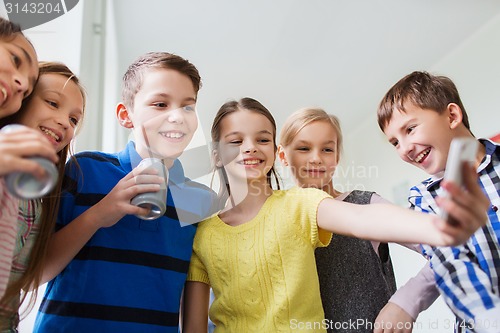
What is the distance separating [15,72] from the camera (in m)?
0.54

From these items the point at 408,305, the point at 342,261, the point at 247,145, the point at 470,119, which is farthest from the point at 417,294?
the point at 470,119

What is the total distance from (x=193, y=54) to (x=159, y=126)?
1.31m

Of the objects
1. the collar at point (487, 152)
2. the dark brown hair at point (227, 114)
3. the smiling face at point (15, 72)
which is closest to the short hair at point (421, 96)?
the collar at point (487, 152)

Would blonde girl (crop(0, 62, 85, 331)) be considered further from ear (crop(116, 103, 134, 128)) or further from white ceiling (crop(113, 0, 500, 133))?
white ceiling (crop(113, 0, 500, 133))

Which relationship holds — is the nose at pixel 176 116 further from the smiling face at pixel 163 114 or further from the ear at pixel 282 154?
the ear at pixel 282 154

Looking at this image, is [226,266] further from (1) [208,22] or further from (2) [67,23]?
(1) [208,22]

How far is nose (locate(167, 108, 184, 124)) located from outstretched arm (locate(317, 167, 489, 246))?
32 cm

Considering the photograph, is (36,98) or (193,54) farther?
(193,54)

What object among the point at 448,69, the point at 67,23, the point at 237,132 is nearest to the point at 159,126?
the point at 237,132

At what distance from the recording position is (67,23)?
41.6 inches

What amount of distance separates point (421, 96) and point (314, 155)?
11.0 inches

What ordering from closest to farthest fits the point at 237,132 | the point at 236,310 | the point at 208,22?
the point at 236,310 < the point at 237,132 < the point at 208,22

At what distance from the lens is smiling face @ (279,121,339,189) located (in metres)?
1.02

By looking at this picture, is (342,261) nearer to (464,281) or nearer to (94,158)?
(464,281)
